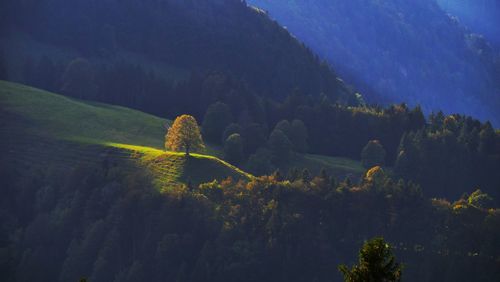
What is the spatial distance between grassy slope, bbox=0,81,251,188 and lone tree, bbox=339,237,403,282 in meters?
125

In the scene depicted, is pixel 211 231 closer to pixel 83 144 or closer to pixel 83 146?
pixel 83 146

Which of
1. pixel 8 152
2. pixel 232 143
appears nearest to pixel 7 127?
pixel 8 152

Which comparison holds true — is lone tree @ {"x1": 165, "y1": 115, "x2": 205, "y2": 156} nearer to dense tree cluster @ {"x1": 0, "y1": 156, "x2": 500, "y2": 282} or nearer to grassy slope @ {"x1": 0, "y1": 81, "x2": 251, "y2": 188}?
grassy slope @ {"x1": 0, "y1": 81, "x2": 251, "y2": 188}

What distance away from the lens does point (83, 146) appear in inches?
6806

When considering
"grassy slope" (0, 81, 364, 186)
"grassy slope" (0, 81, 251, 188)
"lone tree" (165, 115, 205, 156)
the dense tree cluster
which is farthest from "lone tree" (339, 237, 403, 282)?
"lone tree" (165, 115, 205, 156)

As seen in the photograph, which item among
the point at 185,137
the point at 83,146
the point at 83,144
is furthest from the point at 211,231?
the point at 83,144

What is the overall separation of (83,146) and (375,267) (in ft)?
468

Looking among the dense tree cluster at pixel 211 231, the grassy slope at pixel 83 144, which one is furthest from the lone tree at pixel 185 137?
the dense tree cluster at pixel 211 231

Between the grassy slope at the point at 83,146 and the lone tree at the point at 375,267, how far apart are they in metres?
125

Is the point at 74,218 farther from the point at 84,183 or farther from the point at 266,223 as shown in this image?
the point at 266,223

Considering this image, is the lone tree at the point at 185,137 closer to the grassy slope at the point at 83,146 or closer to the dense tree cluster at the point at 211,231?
the grassy slope at the point at 83,146

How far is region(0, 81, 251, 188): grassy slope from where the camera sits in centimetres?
16700

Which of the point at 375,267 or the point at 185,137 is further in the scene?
the point at 185,137

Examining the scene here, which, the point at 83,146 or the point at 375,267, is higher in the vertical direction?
the point at 83,146
